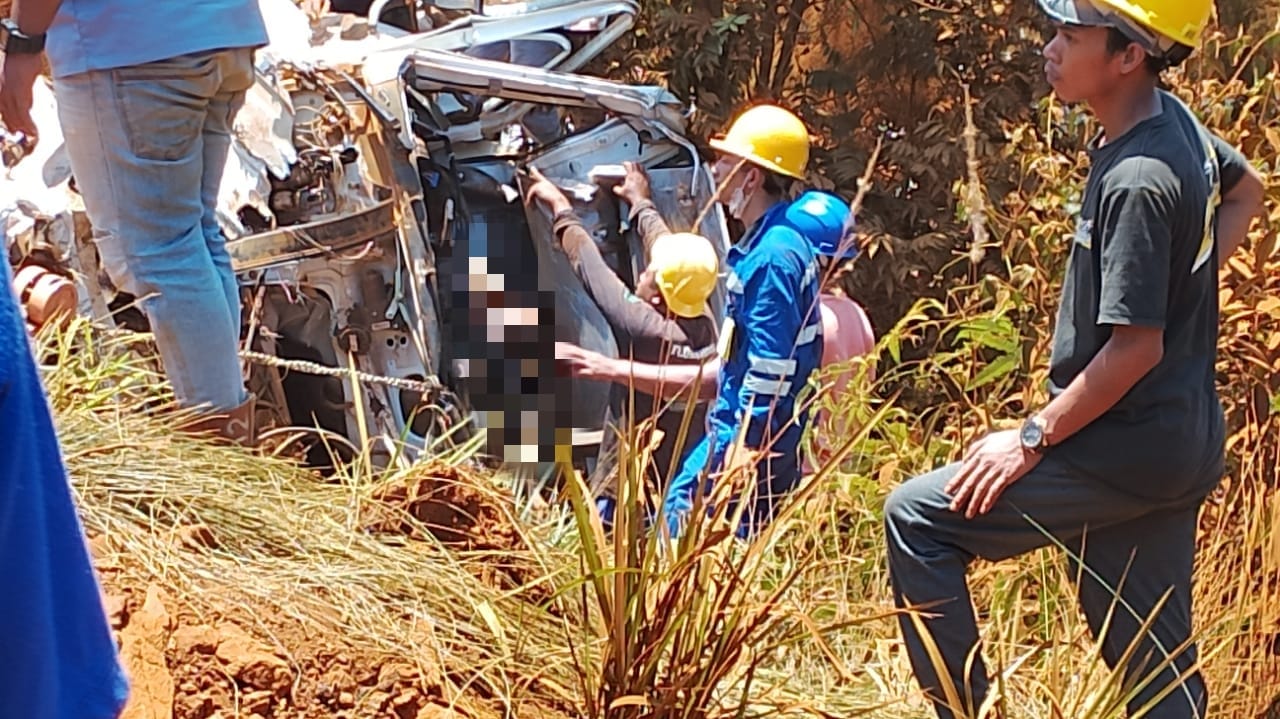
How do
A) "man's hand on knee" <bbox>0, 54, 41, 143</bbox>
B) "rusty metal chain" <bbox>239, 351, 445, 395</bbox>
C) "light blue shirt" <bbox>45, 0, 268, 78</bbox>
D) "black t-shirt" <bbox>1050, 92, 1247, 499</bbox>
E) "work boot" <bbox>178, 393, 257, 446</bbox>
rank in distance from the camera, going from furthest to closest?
"rusty metal chain" <bbox>239, 351, 445, 395</bbox>
"work boot" <bbox>178, 393, 257, 446</bbox>
"light blue shirt" <bbox>45, 0, 268, 78</bbox>
"man's hand on knee" <bbox>0, 54, 41, 143</bbox>
"black t-shirt" <bbox>1050, 92, 1247, 499</bbox>

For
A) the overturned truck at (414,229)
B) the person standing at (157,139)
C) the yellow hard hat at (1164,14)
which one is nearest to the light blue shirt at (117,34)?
the person standing at (157,139)

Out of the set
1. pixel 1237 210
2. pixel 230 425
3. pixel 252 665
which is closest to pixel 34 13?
pixel 230 425

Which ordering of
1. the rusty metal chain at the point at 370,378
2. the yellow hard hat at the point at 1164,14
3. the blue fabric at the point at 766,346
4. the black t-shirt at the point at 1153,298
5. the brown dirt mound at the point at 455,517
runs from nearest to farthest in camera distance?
the black t-shirt at the point at 1153,298, the yellow hard hat at the point at 1164,14, the brown dirt mound at the point at 455,517, the blue fabric at the point at 766,346, the rusty metal chain at the point at 370,378

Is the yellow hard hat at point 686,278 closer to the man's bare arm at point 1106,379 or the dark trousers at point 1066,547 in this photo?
the dark trousers at point 1066,547

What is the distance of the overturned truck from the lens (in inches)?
172

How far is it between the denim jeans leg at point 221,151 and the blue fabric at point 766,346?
1252 mm

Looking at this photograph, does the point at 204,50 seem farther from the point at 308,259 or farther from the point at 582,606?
the point at 582,606

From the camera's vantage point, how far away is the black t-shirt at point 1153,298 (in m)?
2.68

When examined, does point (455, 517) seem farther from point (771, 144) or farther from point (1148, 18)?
point (771, 144)

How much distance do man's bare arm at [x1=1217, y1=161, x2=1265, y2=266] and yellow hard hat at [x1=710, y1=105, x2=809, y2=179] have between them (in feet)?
5.50

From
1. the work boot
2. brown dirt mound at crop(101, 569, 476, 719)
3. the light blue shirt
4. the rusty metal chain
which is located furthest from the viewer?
the rusty metal chain

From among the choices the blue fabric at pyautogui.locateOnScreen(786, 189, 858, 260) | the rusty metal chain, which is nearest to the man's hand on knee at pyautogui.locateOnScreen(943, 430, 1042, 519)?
the blue fabric at pyautogui.locateOnScreen(786, 189, 858, 260)

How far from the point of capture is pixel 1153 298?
105 inches

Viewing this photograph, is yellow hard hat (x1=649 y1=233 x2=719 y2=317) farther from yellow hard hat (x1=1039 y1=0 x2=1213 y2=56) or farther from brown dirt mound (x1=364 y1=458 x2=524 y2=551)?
yellow hard hat (x1=1039 y1=0 x2=1213 y2=56)
